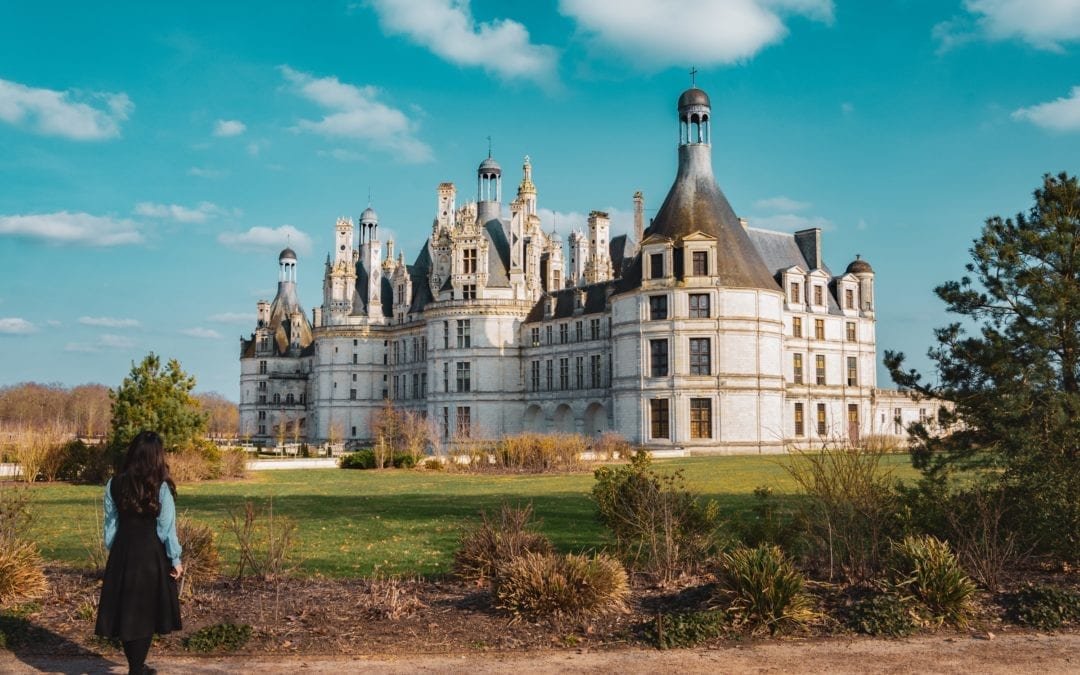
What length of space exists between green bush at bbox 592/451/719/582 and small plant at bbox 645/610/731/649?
62.7 inches

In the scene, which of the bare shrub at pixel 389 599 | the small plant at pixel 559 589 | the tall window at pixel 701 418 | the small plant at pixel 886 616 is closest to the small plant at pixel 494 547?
the bare shrub at pixel 389 599

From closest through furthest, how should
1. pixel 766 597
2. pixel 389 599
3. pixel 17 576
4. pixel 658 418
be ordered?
pixel 766 597, pixel 389 599, pixel 17 576, pixel 658 418

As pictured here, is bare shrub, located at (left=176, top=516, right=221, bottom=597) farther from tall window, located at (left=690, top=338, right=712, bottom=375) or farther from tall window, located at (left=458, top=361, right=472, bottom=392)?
tall window, located at (left=458, top=361, right=472, bottom=392)

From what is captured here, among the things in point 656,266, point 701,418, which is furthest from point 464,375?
point 701,418

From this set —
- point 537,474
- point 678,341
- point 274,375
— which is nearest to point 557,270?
point 678,341

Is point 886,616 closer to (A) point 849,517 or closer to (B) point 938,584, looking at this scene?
(B) point 938,584

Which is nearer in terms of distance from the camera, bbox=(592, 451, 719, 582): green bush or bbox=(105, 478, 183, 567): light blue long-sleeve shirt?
bbox=(105, 478, 183, 567): light blue long-sleeve shirt

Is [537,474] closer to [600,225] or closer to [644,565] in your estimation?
[644,565]

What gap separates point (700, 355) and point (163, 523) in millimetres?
42559

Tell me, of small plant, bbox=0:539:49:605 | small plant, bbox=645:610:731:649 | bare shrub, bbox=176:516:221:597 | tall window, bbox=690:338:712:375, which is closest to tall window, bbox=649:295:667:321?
tall window, bbox=690:338:712:375

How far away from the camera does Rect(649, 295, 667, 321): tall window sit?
163ft

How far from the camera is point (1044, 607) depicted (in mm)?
10156

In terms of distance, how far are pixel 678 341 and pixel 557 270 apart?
22.1 metres

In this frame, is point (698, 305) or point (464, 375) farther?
point (464, 375)
